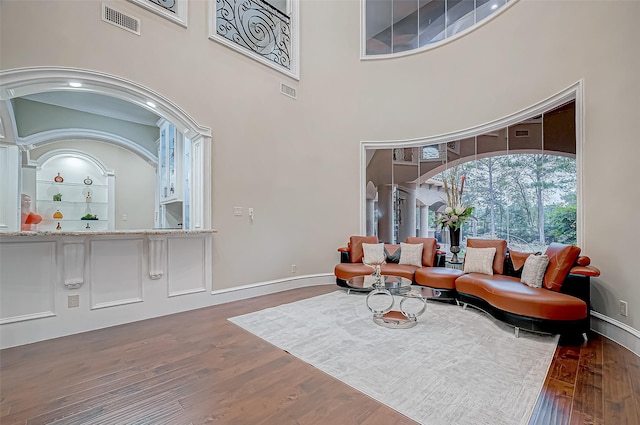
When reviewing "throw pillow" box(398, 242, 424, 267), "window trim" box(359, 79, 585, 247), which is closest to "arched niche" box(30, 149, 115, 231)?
"window trim" box(359, 79, 585, 247)

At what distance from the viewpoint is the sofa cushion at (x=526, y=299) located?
273 centimetres

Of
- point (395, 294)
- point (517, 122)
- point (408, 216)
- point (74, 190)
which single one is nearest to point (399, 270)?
point (395, 294)

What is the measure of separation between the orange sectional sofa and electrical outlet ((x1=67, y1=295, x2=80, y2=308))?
3.43m

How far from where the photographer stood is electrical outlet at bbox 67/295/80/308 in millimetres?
3057

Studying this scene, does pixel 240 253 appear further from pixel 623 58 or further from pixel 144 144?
pixel 623 58

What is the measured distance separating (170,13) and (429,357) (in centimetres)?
497

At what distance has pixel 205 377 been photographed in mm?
2227

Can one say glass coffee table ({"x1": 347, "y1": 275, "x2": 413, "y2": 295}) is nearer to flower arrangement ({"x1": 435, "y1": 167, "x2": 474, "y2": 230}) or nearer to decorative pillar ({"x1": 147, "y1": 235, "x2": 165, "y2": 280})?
flower arrangement ({"x1": 435, "y1": 167, "x2": 474, "y2": 230})

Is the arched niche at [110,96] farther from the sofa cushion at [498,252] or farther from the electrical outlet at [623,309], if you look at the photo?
the electrical outlet at [623,309]

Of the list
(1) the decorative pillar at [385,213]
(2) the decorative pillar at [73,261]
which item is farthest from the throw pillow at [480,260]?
(2) the decorative pillar at [73,261]

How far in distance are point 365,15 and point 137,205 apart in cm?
671

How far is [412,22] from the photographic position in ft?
18.9

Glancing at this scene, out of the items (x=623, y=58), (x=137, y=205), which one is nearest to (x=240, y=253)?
(x=137, y=205)

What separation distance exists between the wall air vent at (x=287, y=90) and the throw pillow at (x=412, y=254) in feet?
11.0
